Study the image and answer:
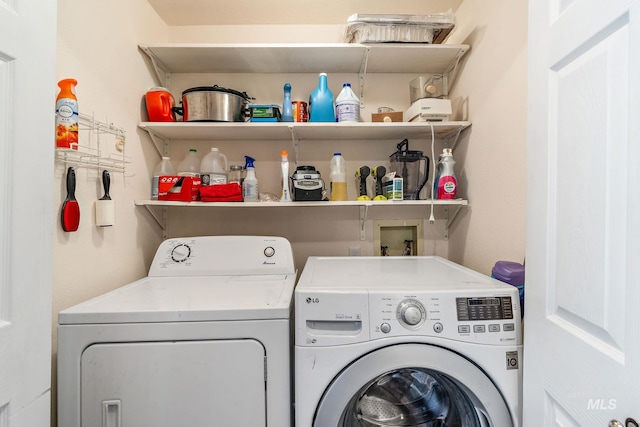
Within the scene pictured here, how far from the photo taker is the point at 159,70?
6.02 ft

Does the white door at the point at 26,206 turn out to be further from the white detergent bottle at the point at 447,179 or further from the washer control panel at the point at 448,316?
the white detergent bottle at the point at 447,179

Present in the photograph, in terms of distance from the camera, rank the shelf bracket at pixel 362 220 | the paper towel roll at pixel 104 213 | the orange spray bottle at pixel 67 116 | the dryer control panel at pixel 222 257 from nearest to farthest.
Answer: the orange spray bottle at pixel 67 116, the paper towel roll at pixel 104 213, the dryer control panel at pixel 222 257, the shelf bracket at pixel 362 220

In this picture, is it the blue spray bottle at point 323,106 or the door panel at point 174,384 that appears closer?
the door panel at point 174,384

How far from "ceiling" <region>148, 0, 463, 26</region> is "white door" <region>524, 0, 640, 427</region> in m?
1.14

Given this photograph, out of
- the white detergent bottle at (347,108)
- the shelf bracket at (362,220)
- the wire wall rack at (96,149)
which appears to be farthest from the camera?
the shelf bracket at (362,220)

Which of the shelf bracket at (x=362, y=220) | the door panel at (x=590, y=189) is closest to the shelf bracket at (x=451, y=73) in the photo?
the shelf bracket at (x=362, y=220)

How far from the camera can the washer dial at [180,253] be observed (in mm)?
1574

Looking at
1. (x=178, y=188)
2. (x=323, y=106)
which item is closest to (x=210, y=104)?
(x=178, y=188)

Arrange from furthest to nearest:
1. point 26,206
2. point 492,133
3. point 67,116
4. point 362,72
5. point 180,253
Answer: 1. point 362,72
2. point 180,253
3. point 492,133
4. point 67,116
5. point 26,206

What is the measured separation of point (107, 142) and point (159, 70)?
709mm

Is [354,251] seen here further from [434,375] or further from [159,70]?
[159,70]

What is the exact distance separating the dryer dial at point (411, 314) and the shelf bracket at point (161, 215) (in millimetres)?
1566

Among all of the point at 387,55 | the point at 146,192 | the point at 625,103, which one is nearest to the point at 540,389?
the point at 625,103

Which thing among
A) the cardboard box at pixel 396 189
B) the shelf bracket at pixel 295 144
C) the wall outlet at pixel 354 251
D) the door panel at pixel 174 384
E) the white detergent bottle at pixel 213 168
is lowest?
the door panel at pixel 174 384
